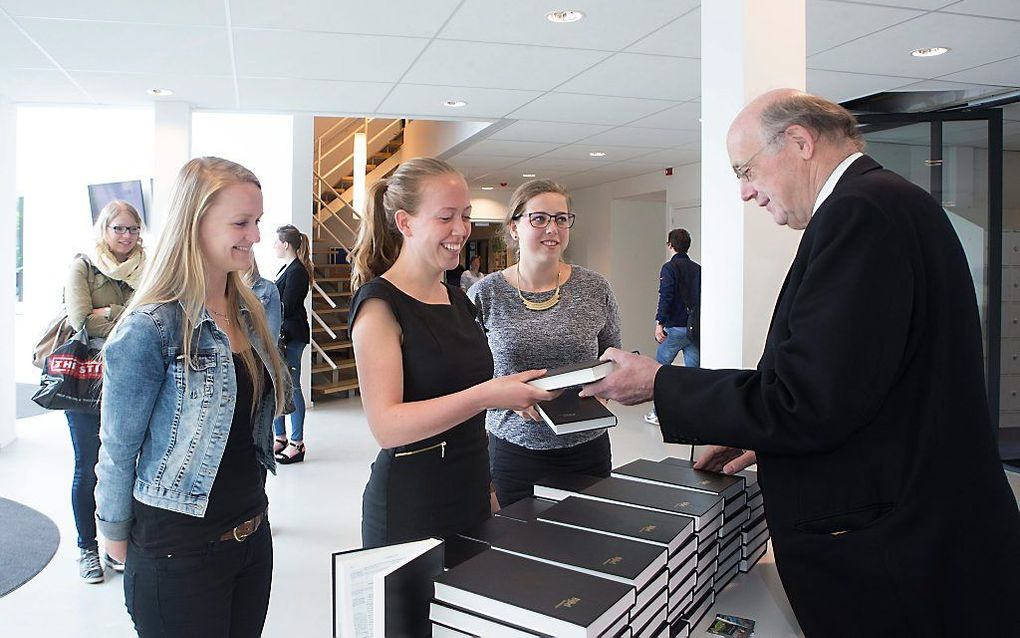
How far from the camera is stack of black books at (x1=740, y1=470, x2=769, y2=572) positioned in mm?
1574

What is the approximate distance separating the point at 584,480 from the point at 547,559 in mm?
492

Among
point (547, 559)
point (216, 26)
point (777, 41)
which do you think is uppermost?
point (216, 26)

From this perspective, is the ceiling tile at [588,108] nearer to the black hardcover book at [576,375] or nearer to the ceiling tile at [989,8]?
the ceiling tile at [989,8]

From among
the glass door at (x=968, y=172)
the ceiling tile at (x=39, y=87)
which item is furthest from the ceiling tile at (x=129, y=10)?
the glass door at (x=968, y=172)

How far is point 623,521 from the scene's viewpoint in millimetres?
1327

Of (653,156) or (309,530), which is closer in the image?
(309,530)

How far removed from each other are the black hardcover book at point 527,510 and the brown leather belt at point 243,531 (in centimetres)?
62

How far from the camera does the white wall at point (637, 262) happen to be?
37.8ft

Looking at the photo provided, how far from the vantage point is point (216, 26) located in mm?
3857

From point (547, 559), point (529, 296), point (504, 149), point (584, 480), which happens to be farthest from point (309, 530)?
point (504, 149)

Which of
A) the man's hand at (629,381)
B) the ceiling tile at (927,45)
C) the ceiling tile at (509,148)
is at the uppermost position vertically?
the ceiling tile at (509,148)

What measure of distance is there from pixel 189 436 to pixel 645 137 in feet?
20.7

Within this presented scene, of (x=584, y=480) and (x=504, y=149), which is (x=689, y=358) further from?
(x=584, y=480)

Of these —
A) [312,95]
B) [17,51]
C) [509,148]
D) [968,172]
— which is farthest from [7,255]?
[968,172]
